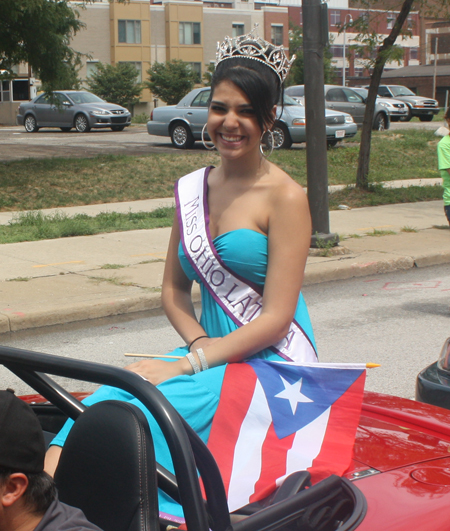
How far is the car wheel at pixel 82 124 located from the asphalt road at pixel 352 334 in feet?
71.1

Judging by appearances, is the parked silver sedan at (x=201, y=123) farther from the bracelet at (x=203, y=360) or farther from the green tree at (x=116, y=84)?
the green tree at (x=116, y=84)

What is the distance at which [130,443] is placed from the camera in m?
1.58

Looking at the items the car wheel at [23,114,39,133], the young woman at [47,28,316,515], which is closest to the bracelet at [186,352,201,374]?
the young woman at [47,28,316,515]

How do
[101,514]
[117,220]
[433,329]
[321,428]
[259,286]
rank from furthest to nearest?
[117,220] → [433,329] → [259,286] → [321,428] → [101,514]

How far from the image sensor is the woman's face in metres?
2.62

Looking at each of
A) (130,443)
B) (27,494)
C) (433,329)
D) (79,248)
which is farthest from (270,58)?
(79,248)

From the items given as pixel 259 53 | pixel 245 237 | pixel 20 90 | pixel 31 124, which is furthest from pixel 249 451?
pixel 20 90

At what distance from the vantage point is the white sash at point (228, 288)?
2.55 meters

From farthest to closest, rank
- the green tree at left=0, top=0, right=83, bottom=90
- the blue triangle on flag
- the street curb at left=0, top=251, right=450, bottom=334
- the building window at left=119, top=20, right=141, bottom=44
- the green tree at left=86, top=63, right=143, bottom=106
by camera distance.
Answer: the building window at left=119, top=20, right=141, bottom=44, the green tree at left=86, top=63, right=143, bottom=106, the green tree at left=0, top=0, right=83, bottom=90, the street curb at left=0, top=251, right=450, bottom=334, the blue triangle on flag

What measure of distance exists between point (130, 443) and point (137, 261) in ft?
24.8

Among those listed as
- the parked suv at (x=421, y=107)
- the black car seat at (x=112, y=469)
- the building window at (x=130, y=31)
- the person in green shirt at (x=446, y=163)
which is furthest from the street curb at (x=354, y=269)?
the building window at (x=130, y=31)

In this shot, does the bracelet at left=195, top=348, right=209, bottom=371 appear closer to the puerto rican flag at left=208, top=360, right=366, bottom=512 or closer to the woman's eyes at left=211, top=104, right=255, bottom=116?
the puerto rican flag at left=208, top=360, right=366, bottom=512

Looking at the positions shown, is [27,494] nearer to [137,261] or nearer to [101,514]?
[101,514]

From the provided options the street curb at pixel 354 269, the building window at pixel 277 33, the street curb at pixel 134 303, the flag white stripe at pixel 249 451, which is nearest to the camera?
the flag white stripe at pixel 249 451
